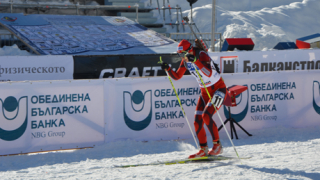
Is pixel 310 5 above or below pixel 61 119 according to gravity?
→ above

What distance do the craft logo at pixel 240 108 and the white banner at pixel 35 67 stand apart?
4722mm

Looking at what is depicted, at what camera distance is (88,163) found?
17.7ft

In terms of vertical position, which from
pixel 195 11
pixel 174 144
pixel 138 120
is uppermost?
pixel 195 11

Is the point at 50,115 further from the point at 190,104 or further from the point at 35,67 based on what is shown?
the point at 35,67

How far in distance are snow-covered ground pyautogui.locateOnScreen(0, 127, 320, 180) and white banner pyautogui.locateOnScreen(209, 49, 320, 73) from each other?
4.20m

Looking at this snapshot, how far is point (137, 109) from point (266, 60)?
6.38 metres

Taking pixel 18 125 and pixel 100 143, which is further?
pixel 100 143

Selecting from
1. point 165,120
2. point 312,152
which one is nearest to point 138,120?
point 165,120

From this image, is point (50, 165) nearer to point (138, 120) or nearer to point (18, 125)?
point (18, 125)

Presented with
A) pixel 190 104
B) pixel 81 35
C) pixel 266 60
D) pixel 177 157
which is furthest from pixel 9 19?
pixel 177 157

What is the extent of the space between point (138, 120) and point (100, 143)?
36.1 inches

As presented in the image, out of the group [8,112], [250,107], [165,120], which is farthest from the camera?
[250,107]

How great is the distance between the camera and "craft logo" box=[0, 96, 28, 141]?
606 cm

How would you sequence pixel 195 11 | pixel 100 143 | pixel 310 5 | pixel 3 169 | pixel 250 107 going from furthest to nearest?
pixel 310 5, pixel 195 11, pixel 250 107, pixel 100 143, pixel 3 169
